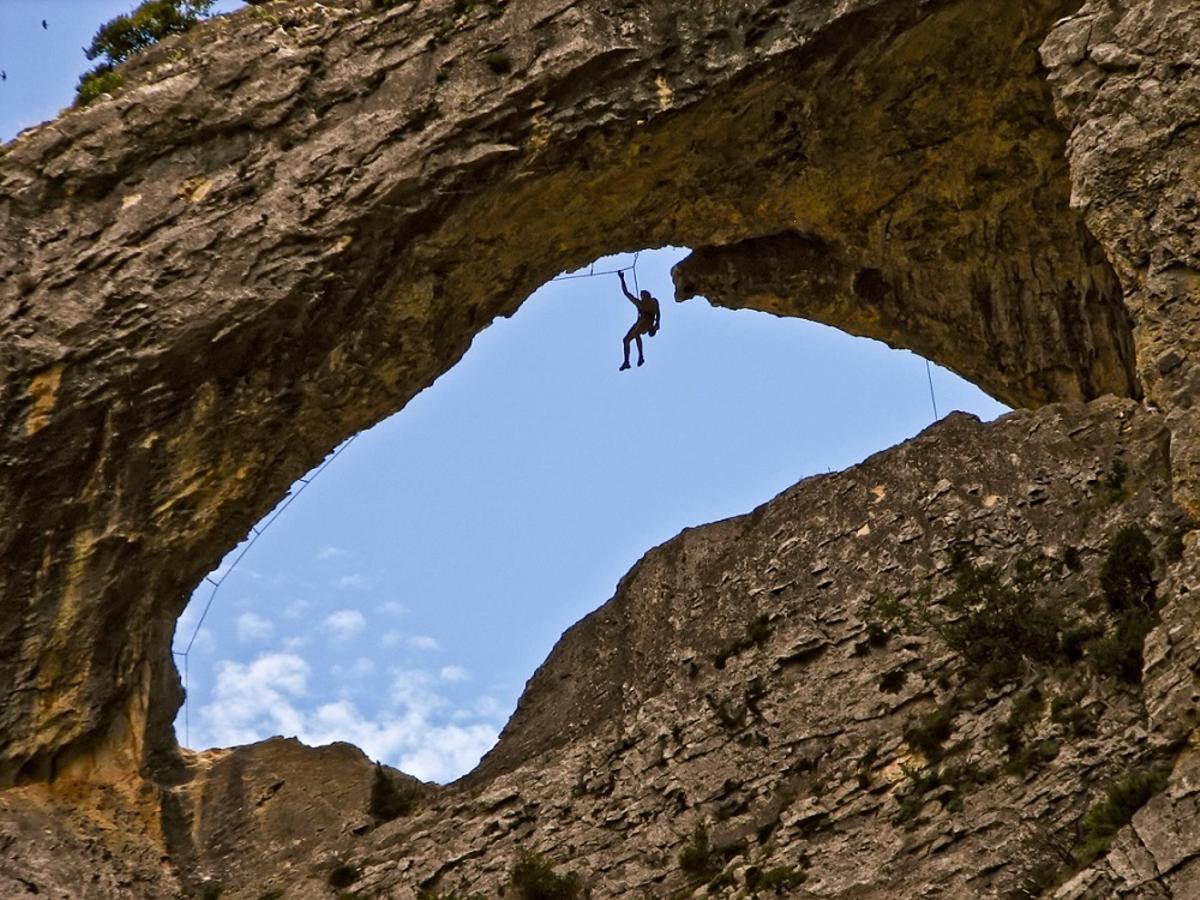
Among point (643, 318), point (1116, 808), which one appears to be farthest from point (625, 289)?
point (1116, 808)

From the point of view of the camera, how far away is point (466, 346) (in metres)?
34.9

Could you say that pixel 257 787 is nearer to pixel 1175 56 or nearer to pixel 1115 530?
pixel 1115 530

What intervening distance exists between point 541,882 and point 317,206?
11.6 meters

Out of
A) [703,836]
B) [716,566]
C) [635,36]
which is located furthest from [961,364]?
[703,836]

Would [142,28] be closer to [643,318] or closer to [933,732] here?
[643,318]

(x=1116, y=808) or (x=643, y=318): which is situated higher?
(x=643, y=318)

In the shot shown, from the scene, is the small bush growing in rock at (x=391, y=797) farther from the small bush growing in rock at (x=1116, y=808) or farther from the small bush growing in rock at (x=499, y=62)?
the small bush growing in rock at (x=1116, y=808)

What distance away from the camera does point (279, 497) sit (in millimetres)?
35000

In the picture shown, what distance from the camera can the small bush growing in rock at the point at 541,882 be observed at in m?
29.4

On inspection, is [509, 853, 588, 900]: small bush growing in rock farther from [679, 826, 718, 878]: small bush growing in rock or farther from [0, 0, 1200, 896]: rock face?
[679, 826, 718, 878]: small bush growing in rock

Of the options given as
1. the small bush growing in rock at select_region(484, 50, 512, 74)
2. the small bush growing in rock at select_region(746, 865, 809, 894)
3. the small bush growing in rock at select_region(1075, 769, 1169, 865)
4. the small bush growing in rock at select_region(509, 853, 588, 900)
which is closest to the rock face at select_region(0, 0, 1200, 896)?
the small bush growing in rock at select_region(484, 50, 512, 74)

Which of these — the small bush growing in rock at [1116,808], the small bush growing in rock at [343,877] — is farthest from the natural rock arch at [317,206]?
the small bush growing in rock at [1116,808]

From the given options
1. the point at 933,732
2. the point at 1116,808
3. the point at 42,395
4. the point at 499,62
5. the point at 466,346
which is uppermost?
the point at 499,62

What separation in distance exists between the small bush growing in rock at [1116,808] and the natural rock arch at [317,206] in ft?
39.9
